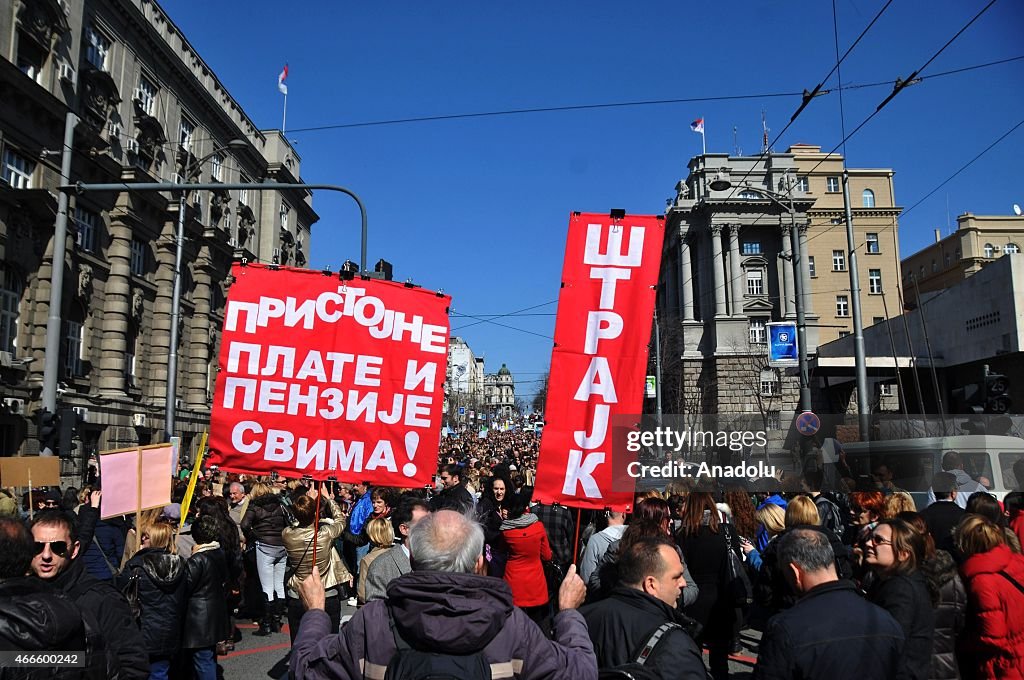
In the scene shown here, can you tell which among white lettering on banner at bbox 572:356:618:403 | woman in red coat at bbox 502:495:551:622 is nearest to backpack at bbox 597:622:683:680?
white lettering on banner at bbox 572:356:618:403

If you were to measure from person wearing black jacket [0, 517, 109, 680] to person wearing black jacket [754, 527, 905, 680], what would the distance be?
8.93 feet

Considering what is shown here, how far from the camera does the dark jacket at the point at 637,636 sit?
3.04 meters

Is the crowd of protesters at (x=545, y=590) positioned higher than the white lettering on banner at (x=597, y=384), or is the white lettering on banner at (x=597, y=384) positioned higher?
the white lettering on banner at (x=597, y=384)

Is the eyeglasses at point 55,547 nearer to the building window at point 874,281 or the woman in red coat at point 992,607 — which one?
the woman in red coat at point 992,607

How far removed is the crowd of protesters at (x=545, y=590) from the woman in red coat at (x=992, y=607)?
0.04 ft

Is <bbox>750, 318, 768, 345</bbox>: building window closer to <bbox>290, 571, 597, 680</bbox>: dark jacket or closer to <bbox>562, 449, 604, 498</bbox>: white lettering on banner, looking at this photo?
<bbox>562, 449, 604, 498</bbox>: white lettering on banner

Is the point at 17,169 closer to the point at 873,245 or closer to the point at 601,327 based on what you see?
the point at 601,327

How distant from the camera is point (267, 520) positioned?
865 cm

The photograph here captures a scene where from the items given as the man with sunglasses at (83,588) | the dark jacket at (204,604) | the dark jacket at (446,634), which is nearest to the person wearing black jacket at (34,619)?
the man with sunglasses at (83,588)

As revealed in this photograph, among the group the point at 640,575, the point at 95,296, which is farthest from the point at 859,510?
the point at 95,296

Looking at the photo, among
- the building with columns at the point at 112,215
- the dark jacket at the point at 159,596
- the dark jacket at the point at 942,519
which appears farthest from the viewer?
the building with columns at the point at 112,215

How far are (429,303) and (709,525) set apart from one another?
284 cm

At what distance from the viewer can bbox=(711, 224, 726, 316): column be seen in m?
54.0

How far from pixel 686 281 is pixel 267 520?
162ft
